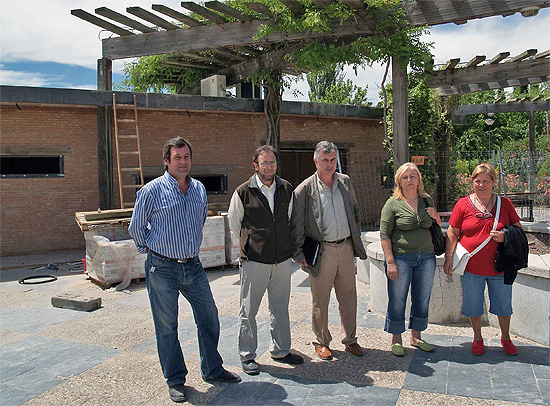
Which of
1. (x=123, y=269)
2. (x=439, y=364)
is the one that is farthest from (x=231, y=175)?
(x=439, y=364)

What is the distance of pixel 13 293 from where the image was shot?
7.31m

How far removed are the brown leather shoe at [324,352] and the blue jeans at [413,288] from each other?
0.60 meters

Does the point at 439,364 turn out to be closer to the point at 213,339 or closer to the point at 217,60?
the point at 213,339

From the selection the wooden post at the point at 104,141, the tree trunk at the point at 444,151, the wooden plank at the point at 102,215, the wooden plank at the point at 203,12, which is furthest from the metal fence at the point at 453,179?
the wooden plank at the point at 102,215

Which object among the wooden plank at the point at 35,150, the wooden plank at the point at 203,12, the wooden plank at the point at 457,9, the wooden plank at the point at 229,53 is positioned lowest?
the wooden plank at the point at 35,150

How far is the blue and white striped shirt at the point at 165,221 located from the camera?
3688 millimetres

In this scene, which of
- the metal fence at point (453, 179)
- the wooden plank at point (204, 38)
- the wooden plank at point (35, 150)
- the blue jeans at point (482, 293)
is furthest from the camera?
the metal fence at point (453, 179)

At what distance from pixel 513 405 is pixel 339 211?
199 cm

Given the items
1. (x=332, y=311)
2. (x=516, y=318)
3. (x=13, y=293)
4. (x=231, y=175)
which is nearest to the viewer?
(x=516, y=318)

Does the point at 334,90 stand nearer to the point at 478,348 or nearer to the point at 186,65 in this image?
the point at 186,65

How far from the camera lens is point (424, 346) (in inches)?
174

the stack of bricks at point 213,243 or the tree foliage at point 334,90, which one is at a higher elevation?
the tree foliage at point 334,90

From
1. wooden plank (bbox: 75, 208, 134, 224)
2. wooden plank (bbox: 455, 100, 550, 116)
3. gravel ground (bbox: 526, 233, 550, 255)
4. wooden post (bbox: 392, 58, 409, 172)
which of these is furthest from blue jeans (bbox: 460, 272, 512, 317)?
wooden plank (bbox: 455, 100, 550, 116)

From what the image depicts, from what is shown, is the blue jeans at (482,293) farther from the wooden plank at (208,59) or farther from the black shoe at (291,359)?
the wooden plank at (208,59)
